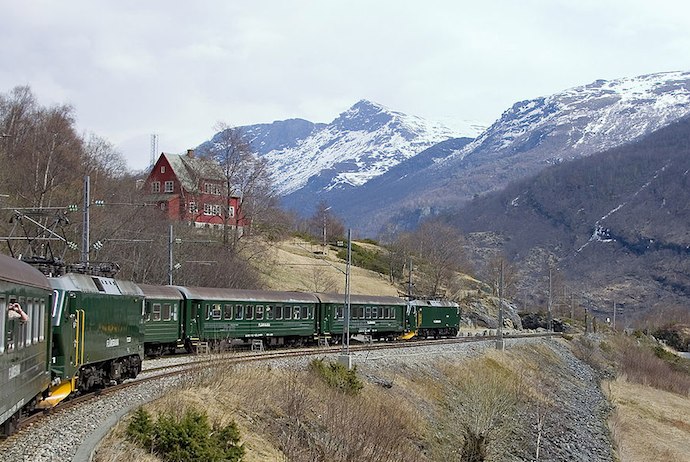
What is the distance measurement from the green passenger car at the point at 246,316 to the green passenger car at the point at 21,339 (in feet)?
A: 64.0

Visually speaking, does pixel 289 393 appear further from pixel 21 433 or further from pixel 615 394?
pixel 615 394

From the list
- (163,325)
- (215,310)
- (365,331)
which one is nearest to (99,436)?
(163,325)

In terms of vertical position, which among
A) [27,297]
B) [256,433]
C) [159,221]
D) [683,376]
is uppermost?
[159,221]

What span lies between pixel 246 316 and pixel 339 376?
1485cm

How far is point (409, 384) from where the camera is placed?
37.5m

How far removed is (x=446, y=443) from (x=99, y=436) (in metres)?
16.0

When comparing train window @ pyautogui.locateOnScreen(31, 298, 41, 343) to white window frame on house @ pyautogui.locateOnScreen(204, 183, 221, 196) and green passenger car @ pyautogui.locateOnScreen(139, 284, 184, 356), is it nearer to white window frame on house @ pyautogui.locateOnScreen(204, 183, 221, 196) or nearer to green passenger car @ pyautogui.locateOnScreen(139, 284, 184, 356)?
green passenger car @ pyautogui.locateOnScreen(139, 284, 184, 356)

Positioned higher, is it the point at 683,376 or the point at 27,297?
the point at 27,297

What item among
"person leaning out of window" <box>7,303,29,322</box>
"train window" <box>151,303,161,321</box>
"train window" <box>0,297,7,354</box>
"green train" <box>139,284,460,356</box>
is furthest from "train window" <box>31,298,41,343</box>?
"train window" <box>151,303,161,321</box>

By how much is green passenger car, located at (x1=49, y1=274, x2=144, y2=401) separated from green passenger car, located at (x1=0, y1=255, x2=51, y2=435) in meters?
1.24

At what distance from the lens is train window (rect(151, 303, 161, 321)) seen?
3697 cm

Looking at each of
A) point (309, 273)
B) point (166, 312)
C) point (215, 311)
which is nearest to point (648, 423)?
point (215, 311)

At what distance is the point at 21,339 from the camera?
1566 cm

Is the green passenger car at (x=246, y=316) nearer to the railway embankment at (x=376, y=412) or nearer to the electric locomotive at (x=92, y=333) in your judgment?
the railway embankment at (x=376, y=412)
